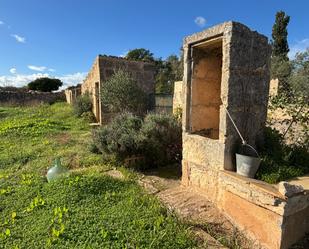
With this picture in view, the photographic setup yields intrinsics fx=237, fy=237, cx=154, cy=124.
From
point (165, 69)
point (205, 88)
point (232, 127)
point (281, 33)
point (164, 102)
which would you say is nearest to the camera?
point (232, 127)

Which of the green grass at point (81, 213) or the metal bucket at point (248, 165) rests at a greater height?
the metal bucket at point (248, 165)

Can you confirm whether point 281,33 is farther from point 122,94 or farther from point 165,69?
point 122,94

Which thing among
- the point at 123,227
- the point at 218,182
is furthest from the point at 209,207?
the point at 123,227

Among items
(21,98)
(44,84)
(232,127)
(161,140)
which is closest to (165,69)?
(21,98)

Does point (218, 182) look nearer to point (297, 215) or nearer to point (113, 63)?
point (297, 215)

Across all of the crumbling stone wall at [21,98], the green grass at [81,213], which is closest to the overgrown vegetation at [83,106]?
the green grass at [81,213]

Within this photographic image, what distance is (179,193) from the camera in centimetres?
376

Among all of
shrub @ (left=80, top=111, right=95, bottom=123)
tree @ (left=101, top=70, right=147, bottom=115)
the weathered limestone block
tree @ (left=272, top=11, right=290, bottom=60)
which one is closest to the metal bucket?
the weathered limestone block

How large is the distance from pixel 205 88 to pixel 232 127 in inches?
46.4

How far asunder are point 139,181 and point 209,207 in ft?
4.64

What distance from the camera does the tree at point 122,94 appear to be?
8.23 metres

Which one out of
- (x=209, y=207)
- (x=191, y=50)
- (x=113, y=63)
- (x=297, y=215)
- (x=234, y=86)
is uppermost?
(x=113, y=63)

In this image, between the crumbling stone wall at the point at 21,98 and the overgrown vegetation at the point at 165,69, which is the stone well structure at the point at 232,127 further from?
the crumbling stone wall at the point at 21,98

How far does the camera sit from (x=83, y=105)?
11.6 meters
